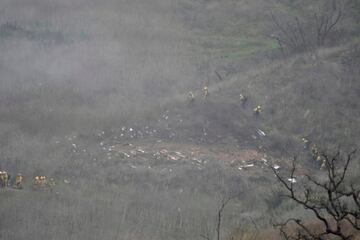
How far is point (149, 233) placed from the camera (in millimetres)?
15977

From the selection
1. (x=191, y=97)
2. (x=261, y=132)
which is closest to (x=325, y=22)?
(x=191, y=97)

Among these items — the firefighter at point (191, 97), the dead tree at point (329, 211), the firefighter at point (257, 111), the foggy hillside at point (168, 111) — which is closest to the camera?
the dead tree at point (329, 211)

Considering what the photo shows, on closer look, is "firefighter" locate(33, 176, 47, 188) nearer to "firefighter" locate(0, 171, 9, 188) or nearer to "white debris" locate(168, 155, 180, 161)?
"firefighter" locate(0, 171, 9, 188)

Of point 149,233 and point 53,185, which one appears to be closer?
point 149,233

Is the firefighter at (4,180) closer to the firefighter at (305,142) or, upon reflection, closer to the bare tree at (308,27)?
the firefighter at (305,142)

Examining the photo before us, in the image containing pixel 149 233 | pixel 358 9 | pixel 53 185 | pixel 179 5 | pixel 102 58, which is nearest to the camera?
pixel 149 233

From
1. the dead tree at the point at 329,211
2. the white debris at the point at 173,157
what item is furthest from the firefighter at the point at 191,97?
the dead tree at the point at 329,211

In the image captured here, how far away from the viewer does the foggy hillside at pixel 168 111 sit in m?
17.2

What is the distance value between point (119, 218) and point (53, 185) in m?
2.77

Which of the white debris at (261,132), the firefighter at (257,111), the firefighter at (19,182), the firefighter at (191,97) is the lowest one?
the firefighter at (19,182)

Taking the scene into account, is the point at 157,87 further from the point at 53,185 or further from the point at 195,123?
the point at 53,185

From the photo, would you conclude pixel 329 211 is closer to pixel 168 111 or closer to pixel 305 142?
pixel 305 142

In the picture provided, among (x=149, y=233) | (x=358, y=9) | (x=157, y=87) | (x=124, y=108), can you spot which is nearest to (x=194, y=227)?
(x=149, y=233)

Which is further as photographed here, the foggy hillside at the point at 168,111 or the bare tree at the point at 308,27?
the bare tree at the point at 308,27
